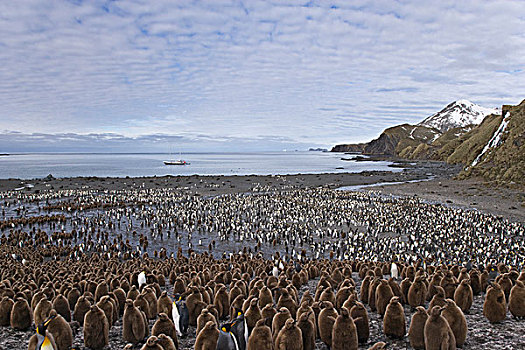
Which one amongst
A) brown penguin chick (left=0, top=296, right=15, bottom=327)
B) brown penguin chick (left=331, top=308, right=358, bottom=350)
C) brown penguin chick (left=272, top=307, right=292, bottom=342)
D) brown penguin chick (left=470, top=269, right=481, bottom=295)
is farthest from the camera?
brown penguin chick (left=470, top=269, right=481, bottom=295)

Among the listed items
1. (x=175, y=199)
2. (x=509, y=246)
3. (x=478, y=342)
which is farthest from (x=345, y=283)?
(x=175, y=199)

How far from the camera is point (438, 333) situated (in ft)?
16.4

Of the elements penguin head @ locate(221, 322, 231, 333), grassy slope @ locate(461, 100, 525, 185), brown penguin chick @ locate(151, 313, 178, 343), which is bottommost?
brown penguin chick @ locate(151, 313, 178, 343)

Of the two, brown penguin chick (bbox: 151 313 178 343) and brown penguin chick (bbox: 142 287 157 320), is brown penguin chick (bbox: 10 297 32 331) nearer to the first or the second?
brown penguin chick (bbox: 142 287 157 320)

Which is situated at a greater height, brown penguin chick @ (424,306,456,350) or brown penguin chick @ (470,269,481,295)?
brown penguin chick @ (424,306,456,350)

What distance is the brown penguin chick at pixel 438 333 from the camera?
195 inches

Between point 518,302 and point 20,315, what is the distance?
30.1 ft

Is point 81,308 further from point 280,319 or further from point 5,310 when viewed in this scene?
point 280,319

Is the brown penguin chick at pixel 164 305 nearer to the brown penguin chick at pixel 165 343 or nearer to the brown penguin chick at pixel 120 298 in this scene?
the brown penguin chick at pixel 120 298

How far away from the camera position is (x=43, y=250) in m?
18.5

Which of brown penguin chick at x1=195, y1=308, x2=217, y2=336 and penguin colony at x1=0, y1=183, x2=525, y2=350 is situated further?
brown penguin chick at x1=195, y1=308, x2=217, y2=336

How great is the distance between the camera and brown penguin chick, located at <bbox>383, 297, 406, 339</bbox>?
5.77 metres

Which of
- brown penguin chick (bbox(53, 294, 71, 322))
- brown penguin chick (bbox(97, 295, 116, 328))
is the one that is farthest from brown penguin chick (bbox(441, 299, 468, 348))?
brown penguin chick (bbox(53, 294, 71, 322))

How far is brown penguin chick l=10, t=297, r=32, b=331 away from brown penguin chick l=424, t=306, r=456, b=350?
695 cm
